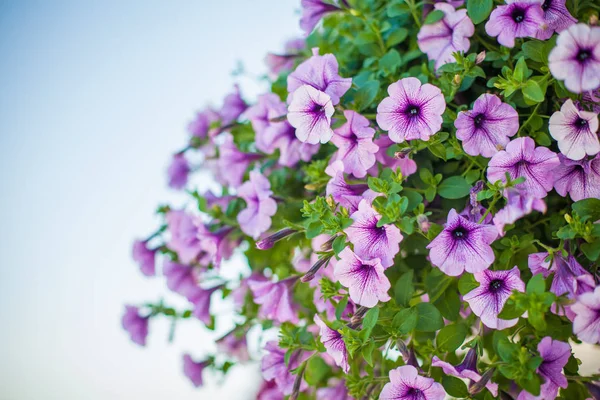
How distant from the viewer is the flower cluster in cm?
56

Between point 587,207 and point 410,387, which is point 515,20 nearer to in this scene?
point 587,207

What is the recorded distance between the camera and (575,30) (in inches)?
19.6

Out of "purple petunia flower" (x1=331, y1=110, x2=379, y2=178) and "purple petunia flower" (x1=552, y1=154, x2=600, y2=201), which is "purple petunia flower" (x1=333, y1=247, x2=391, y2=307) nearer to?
"purple petunia flower" (x1=331, y1=110, x2=379, y2=178)

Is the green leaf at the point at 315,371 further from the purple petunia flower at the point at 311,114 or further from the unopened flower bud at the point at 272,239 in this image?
the purple petunia flower at the point at 311,114

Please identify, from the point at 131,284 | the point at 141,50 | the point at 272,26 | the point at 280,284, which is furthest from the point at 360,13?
the point at 131,284

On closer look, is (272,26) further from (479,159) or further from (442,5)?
(479,159)

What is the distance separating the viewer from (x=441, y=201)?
693 millimetres

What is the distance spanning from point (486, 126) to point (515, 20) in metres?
0.11

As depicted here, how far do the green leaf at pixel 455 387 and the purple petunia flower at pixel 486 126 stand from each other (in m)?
0.24

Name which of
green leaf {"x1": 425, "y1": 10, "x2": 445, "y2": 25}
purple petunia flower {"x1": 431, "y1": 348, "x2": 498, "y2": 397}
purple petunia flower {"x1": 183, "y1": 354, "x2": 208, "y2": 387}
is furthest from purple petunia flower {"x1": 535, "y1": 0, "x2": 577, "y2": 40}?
purple petunia flower {"x1": 183, "y1": 354, "x2": 208, "y2": 387}

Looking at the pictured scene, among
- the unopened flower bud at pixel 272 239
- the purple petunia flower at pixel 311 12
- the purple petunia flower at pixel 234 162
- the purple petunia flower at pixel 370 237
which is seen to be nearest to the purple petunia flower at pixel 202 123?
the purple petunia flower at pixel 234 162

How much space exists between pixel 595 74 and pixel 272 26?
96 centimetres

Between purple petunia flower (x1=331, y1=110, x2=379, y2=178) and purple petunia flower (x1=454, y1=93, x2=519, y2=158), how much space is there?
0.31ft

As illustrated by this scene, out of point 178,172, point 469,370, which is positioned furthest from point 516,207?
point 178,172
